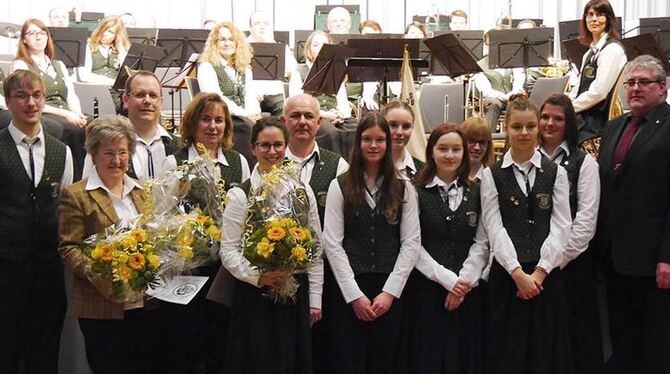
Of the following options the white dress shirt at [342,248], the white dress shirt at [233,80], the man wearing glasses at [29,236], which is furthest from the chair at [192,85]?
the white dress shirt at [342,248]

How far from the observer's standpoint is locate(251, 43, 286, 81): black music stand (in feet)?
27.4

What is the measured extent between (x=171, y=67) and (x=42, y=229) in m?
4.58

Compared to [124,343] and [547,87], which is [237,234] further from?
[547,87]

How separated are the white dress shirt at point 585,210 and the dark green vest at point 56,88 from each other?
4.16 m

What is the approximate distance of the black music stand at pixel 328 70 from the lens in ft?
24.6

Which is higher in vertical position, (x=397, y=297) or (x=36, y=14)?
(x=36, y=14)

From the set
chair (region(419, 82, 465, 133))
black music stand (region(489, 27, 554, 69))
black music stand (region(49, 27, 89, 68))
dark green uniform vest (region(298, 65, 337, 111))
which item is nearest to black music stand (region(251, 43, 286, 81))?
dark green uniform vest (region(298, 65, 337, 111))

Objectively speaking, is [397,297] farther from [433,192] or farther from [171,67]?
[171,67]

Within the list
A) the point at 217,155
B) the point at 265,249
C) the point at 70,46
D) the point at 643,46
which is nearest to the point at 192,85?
the point at 70,46

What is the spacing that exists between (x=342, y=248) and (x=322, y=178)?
0.45 metres

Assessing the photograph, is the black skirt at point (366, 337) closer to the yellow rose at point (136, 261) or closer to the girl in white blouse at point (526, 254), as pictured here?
the girl in white blouse at point (526, 254)

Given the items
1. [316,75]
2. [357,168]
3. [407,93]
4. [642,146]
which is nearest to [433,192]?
[357,168]

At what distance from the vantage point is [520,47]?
30.6ft

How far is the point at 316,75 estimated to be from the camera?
752 cm
